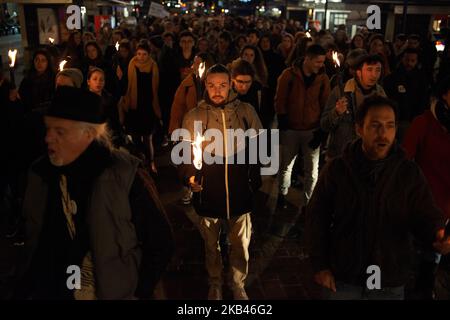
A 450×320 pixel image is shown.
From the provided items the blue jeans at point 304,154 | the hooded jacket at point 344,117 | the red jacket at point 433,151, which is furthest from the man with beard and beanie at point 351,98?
the red jacket at point 433,151

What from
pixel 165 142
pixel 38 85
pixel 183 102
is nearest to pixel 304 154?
pixel 183 102

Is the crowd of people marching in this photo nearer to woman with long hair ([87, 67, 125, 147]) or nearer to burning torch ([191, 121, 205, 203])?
burning torch ([191, 121, 205, 203])

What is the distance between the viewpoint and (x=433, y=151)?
417cm

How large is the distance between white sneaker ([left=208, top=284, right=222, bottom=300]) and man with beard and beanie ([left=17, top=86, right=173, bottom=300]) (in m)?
2.07

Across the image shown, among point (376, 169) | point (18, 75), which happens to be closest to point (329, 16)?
point (18, 75)

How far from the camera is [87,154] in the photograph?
2.58m

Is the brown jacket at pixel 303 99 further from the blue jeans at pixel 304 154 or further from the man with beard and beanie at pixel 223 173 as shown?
the man with beard and beanie at pixel 223 173

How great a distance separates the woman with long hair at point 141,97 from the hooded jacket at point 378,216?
5.41m

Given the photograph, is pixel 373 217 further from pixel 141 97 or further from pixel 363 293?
pixel 141 97

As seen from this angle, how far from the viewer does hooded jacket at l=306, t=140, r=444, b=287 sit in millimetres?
2938

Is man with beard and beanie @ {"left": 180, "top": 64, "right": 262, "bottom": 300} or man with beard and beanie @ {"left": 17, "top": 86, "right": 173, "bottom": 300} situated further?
man with beard and beanie @ {"left": 180, "top": 64, "right": 262, "bottom": 300}

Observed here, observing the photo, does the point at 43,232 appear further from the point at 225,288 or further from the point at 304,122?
the point at 304,122

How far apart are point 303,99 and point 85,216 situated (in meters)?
4.35

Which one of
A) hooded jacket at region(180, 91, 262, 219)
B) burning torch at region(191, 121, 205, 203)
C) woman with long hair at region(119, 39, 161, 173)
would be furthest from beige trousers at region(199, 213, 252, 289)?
woman with long hair at region(119, 39, 161, 173)
